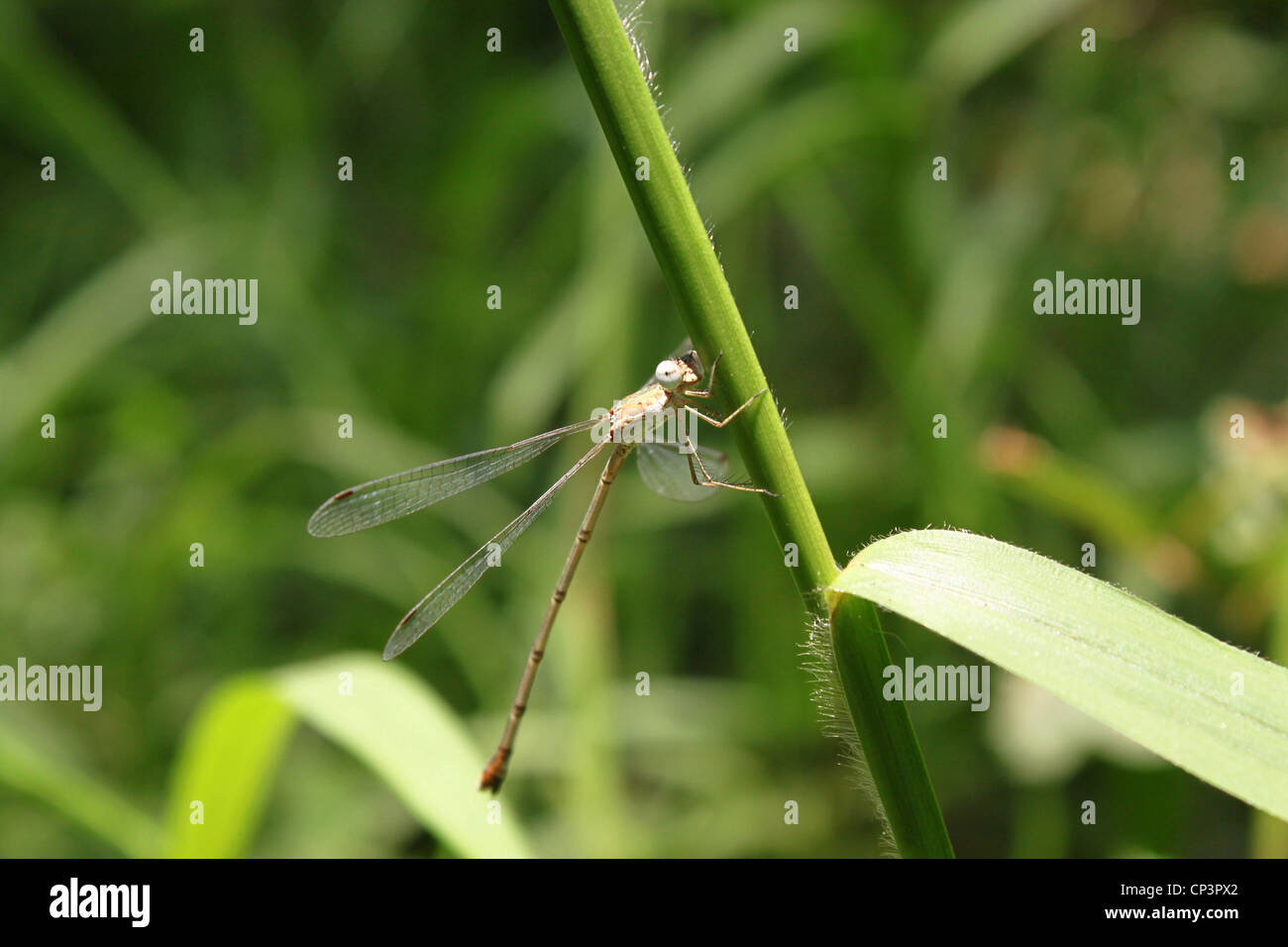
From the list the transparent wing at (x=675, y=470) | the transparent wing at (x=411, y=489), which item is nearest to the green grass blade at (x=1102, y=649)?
the transparent wing at (x=675, y=470)

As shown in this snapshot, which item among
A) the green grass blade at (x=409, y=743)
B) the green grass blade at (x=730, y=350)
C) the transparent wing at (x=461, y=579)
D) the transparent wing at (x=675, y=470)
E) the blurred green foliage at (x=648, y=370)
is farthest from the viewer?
→ the blurred green foliage at (x=648, y=370)

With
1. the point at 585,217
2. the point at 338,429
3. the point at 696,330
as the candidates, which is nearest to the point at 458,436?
the point at 338,429

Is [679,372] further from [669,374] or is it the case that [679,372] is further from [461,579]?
[461,579]

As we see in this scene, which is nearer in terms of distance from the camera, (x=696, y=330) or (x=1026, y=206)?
(x=696, y=330)

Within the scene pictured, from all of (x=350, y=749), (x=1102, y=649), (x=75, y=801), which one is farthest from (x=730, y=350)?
(x=75, y=801)

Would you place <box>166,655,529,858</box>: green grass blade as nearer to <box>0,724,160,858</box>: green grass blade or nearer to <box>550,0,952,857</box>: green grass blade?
<box>0,724,160,858</box>: green grass blade

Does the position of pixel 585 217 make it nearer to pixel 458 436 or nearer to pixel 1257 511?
pixel 458 436

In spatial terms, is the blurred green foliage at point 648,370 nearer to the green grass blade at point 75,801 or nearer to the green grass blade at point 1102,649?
the green grass blade at point 75,801
